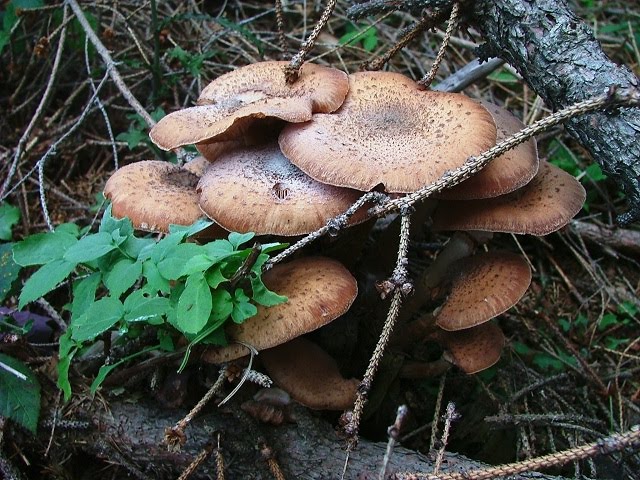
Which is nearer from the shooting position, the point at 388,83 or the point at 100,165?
the point at 388,83

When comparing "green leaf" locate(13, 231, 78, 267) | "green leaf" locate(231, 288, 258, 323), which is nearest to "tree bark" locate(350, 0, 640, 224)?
"green leaf" locate(231, 288, 258, 323)

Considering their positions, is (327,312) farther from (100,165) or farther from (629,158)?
(100,165)

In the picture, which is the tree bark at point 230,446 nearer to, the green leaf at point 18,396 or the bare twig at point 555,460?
the green leaf at point 18,396

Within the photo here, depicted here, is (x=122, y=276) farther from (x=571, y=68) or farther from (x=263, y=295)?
(x=571, y=68)

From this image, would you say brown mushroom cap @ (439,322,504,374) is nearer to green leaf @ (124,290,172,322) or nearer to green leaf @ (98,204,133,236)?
green leaf @ (124,290,172,322)

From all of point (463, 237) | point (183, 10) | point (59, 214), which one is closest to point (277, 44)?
point (183, 10)

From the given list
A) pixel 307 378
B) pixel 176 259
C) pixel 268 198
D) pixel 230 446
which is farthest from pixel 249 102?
pixel 230 446

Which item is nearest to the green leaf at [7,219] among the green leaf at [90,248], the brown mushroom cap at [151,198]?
the brown mushroom cap at [151,198]
